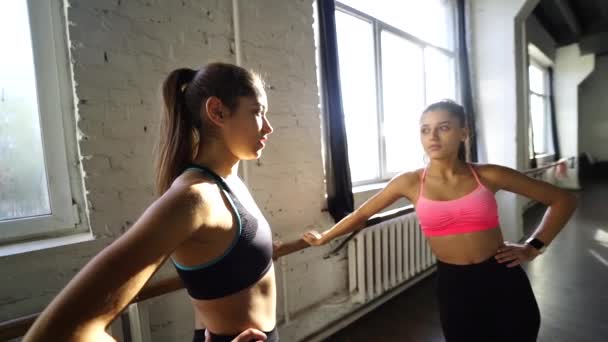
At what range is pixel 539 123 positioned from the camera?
6.94 metres

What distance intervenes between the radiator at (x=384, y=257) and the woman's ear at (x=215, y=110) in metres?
1.61

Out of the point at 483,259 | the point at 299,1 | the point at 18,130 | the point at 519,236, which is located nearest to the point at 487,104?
the point at 519,236

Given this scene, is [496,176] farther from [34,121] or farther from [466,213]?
[34,121]

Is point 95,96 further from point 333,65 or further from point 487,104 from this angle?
point 487,104

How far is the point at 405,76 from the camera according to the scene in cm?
309

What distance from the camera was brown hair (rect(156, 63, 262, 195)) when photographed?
0.66m

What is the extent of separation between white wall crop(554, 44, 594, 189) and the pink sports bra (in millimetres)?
8293

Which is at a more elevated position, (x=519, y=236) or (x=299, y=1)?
(x=299, y=1)

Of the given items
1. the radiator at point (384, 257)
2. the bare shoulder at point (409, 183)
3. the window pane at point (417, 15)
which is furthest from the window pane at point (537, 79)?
the bare shoulder at point (409, 183)

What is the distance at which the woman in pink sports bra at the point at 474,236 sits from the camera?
107 centimetres

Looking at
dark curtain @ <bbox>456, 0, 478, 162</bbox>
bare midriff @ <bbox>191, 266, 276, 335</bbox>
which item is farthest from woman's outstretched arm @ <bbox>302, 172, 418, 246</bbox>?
dark curtain @ <bbox>456, 0, 478, 162</bbox>

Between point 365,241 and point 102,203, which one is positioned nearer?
point 102,203

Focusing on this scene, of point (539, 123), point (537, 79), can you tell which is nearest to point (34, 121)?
point (537, 79)

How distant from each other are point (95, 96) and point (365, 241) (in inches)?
70.5
